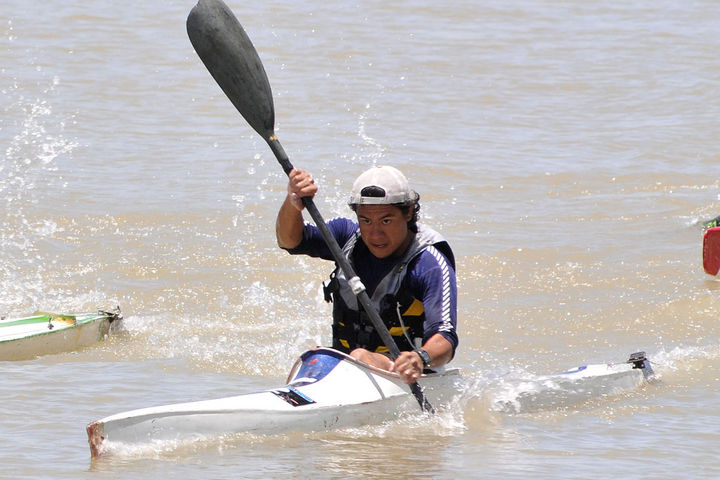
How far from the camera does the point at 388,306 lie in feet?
16.8

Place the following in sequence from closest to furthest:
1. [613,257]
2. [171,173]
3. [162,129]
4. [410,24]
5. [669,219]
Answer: [613,257] < [669,219] < [171,173] < [162,129] < [410,24]

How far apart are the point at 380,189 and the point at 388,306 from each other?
1.62ft

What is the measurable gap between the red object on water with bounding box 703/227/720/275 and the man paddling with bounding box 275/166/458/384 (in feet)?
13.6

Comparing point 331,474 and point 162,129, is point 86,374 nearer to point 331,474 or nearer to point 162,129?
point 331,474

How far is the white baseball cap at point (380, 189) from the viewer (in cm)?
498

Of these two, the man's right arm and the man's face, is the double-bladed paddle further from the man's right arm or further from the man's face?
the man's face

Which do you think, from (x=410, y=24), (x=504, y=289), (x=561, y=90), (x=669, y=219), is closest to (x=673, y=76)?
(x=561, y=90)

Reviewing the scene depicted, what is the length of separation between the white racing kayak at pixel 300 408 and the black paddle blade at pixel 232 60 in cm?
112

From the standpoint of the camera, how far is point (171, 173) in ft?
38.5

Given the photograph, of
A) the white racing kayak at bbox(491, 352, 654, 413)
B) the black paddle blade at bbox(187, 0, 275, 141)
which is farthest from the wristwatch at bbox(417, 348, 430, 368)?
the black paddle blade at bbox(187, 0, 275, 141)

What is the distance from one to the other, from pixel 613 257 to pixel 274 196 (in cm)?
318

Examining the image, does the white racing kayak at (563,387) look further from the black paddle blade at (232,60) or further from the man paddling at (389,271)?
the black paddle blade at (232,60)

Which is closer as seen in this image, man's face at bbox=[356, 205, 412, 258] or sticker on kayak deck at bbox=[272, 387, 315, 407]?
sticker on kayak deck at bbox=[272, 387, 315, 407]

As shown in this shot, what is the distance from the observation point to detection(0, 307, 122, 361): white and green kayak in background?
671 centimetres
